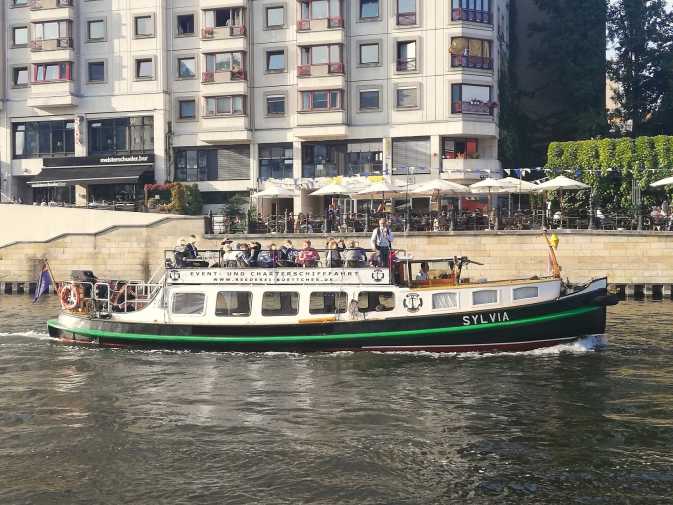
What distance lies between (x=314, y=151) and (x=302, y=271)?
31.4 metres

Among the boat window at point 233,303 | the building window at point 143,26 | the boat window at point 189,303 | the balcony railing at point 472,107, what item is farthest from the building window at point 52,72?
the boat window at point 233,303

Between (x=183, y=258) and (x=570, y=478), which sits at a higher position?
(x=183, y=258)

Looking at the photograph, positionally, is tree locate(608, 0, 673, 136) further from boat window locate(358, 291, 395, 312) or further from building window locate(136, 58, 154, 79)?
boat window locate(358, 291, 395, 312)

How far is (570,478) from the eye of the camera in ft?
48.4

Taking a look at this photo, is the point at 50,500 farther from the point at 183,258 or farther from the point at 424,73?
the point at 424,73

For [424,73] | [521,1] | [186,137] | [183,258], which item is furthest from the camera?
[521,1]

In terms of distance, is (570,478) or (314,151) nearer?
(570,478)

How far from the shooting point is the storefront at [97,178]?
57344mm

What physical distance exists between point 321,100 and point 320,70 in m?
1.79

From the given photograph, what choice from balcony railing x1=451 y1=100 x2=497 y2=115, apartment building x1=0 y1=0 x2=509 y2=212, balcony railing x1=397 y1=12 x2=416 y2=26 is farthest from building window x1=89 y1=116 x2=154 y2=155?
balcony railing x1=451 y1=100 x2=497 y2=115

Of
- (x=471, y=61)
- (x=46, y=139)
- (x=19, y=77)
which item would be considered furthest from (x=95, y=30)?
(x=471, y=61)

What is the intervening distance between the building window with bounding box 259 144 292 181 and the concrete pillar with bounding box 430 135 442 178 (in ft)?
30.0

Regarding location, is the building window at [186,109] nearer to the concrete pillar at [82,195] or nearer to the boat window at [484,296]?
the concrete pillar at [82,195]

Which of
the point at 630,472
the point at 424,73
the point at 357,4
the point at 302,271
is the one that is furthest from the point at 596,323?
the point at 357,4
